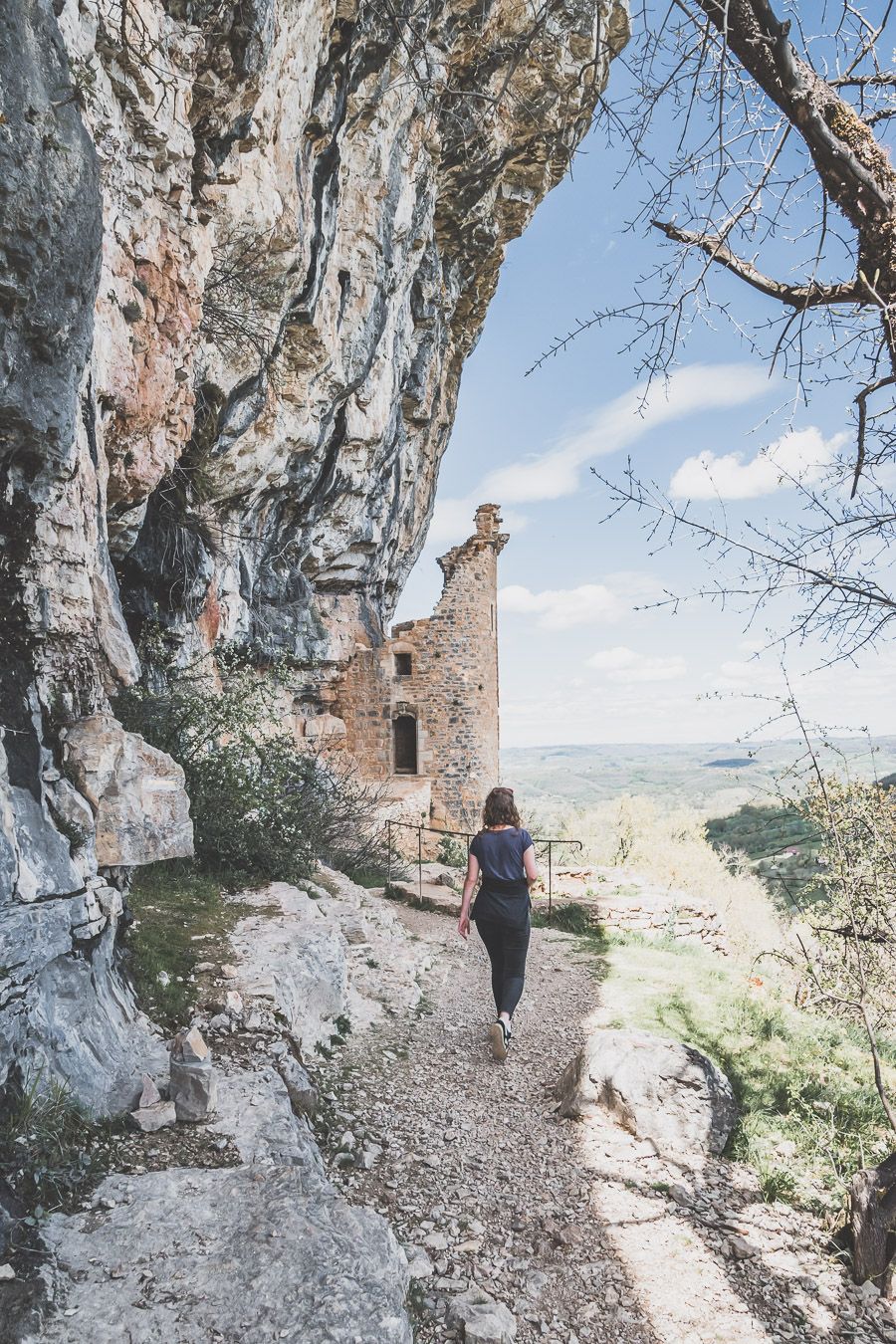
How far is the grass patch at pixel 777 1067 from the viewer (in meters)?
3.44

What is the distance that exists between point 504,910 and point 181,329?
3.95 metres

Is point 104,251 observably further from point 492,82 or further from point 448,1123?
point 492,82

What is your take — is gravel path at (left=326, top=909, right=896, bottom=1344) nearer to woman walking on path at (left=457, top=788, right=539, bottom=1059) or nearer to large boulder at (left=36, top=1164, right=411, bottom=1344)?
woman walking on path at (left=457, top=788, right=539, bottom=1059)

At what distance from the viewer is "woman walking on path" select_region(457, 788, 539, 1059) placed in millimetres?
4297

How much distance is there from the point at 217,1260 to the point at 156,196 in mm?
4702

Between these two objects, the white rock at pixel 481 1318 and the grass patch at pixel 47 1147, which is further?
the white rock at pixel 481 1318

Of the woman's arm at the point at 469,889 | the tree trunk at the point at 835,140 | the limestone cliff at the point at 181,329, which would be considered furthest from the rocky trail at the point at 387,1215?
the tree trunk at the point at 835,140

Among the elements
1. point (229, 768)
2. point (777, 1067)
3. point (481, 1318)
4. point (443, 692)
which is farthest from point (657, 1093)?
point (443, 692)

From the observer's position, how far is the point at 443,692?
48.2ft

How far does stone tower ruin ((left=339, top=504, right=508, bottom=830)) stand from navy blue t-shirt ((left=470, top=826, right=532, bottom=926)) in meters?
10.1

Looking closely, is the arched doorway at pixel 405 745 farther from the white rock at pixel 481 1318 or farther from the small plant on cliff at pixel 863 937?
the white rock at pixel 481 1318

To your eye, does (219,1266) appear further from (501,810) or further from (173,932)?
(501,810)

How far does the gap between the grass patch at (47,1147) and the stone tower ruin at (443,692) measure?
12251 mm

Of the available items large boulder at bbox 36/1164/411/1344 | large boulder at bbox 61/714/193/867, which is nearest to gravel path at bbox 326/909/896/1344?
large boulder at bbox 36/1164/411/1344
